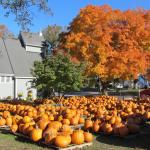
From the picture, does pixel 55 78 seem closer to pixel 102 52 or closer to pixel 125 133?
pixel 125 133

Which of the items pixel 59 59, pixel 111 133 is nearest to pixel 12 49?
pixel 59 59

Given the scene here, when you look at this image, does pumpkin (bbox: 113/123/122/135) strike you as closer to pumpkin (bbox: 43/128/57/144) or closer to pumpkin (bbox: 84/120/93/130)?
pumpkin (bbox: 84/120/93/130)

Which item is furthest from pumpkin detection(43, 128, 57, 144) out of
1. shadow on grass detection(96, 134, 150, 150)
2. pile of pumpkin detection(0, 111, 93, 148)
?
shadow on grass detection(96, 134, 150, 150)

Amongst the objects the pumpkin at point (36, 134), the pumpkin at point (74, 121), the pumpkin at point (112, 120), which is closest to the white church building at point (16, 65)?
the pumpkin at point (74, 121)

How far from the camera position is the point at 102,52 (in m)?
36.6

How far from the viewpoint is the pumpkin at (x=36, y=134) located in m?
11.4

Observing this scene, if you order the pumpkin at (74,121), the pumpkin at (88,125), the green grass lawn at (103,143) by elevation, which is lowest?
the green grass lawn at (103,143)

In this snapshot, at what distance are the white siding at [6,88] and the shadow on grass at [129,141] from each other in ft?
102

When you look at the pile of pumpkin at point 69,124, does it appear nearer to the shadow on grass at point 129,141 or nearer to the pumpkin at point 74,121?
the pumpkin at point 74,121

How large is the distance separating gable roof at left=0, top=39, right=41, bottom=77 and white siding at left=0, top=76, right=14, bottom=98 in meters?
1.32

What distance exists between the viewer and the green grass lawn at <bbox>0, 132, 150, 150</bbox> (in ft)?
35.2

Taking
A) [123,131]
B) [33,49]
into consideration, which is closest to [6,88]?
[33,49]

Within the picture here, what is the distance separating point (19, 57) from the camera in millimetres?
48156

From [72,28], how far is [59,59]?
1691 centimetres
